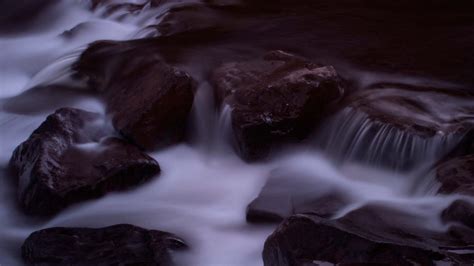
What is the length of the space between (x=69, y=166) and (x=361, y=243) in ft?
6.92

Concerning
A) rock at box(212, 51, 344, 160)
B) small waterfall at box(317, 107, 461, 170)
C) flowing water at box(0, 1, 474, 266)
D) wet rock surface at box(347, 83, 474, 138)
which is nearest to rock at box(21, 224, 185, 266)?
flowing water at box(0, 1, 474, 266)

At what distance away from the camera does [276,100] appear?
173 inches

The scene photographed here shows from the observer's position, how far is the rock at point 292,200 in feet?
12.4

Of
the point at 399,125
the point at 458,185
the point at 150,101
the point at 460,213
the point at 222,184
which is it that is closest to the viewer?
the point at 460,213

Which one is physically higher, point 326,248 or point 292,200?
point 326,248

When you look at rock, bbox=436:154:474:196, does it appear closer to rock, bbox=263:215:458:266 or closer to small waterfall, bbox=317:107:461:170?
small waterfall, bbox=317:107:461:170

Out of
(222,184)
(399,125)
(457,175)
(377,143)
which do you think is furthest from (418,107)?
(222,184)

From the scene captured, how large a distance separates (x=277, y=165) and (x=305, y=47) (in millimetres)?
1550

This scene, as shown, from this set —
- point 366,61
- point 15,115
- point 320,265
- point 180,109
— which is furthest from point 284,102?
point 15,115

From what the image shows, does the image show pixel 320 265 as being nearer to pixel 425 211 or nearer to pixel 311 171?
pixel 425 211

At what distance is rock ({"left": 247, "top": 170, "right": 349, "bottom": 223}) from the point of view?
3.77 meters

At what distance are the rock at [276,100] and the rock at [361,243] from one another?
3.69 feet

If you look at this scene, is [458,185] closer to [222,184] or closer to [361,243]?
[361,243]

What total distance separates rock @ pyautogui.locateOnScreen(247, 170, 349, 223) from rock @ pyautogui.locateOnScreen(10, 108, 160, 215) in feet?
2.67
